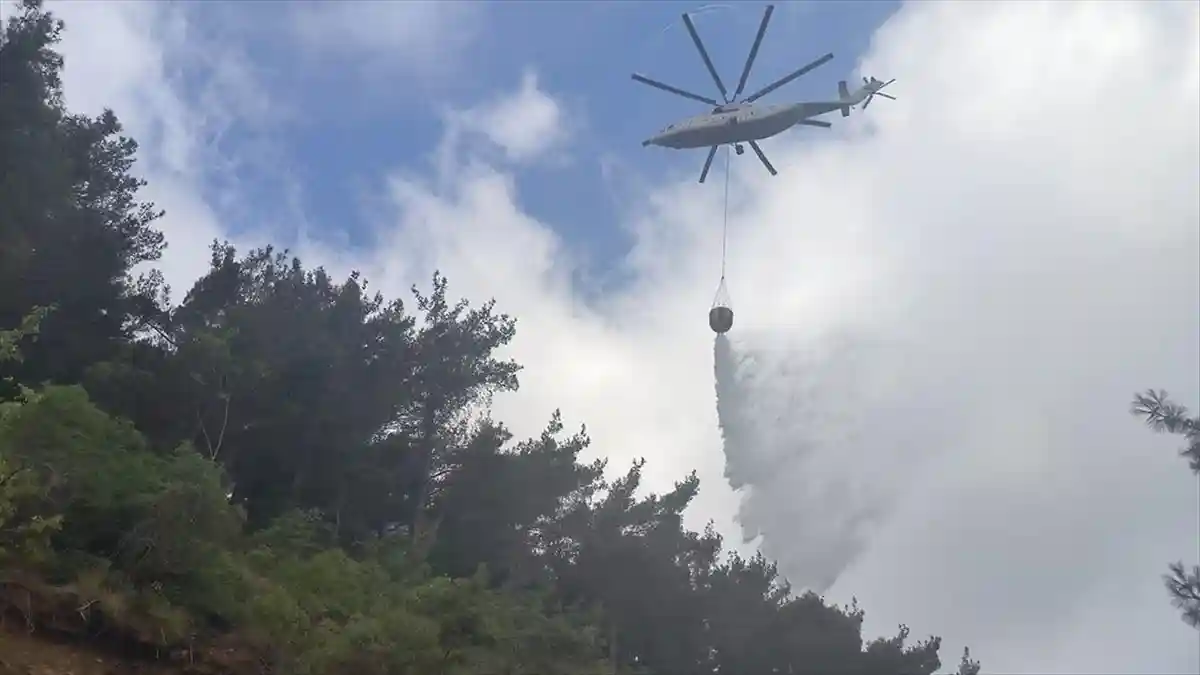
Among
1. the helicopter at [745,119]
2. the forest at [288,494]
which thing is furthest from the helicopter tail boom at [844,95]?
the forest at [288,494]

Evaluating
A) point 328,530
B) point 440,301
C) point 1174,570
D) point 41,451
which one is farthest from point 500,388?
point 41,451

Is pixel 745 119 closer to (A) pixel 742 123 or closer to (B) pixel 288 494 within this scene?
(A) pixel 742 123

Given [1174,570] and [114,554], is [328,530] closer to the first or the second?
[114,554]

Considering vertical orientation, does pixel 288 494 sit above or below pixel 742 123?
below

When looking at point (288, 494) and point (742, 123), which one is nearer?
point (742, 123)

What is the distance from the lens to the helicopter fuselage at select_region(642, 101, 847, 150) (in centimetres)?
2456

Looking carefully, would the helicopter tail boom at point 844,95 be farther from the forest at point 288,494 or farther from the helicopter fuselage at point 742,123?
the forest at point 288,494

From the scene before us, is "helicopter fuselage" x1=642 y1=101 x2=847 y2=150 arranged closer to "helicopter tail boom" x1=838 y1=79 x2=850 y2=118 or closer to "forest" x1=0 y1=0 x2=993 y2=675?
"helicopter tail boom" x1=838 y1=79 x2=850 y2=118

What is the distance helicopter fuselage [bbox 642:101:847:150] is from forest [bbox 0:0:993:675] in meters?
10.5

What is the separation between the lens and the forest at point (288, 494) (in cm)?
1405

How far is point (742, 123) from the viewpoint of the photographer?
2453cm

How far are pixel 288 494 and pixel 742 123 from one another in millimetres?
14234

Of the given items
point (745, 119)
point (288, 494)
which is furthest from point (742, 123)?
point (288, 494)

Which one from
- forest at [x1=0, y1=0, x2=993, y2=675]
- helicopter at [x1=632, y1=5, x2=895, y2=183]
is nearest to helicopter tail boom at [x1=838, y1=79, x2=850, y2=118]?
helicopter at [x1=632, y1=5, x2=895, y2=183]
